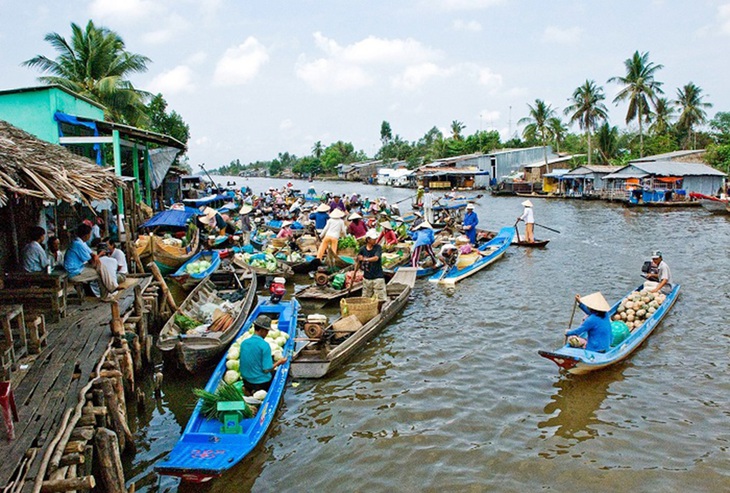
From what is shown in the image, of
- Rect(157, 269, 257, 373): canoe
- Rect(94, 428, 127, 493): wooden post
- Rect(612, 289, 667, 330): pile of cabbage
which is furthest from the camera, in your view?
Rect(612, 289, 667, 330): pile of cabbage

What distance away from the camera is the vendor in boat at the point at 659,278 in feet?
39.1

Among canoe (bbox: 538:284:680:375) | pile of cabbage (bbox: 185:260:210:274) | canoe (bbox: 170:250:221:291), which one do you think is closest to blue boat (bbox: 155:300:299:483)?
canoe (bbox: 538:284:680:375)

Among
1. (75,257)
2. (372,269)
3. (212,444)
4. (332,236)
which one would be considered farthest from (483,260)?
(212,444)

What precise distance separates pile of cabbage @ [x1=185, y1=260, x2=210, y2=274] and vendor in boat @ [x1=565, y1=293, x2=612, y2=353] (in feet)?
32.0

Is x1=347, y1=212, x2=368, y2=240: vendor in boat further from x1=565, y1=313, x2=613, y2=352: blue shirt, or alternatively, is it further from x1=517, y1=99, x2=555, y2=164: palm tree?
x1=517, y1=99, x2=555, y2=164: palm tree

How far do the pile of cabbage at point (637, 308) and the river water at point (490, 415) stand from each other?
0.57 metres

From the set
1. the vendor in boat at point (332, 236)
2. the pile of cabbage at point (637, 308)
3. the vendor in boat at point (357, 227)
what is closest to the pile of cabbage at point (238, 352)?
the vendor in boat at point (332, 236)

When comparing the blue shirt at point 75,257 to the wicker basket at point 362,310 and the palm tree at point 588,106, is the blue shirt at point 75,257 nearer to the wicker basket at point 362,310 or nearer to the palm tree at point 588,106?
the wicker basket at point 362,310

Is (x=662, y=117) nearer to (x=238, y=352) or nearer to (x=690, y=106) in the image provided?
(x=690, y=106)

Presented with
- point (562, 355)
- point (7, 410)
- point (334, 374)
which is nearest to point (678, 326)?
point (562, 355)

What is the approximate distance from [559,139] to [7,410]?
6255 cm

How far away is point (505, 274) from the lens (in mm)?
16984

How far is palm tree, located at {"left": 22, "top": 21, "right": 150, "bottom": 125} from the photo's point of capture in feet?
72.6

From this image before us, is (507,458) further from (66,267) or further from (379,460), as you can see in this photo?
(66,267)
